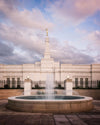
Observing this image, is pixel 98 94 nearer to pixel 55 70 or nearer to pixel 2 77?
pixel 55 70

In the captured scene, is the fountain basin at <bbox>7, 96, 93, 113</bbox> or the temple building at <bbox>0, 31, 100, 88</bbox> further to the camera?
the temple building at <bbox>0, 31, 100, 88</bbox>

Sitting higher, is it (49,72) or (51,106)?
(49,72)

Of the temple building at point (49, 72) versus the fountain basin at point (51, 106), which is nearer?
the fountain basin at point (51, 106)

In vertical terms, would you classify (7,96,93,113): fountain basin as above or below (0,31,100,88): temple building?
below

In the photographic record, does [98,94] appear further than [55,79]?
No

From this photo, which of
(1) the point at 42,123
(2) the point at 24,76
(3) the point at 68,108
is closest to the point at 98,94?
(3) the point at 68,108

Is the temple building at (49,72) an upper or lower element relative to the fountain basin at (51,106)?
upper

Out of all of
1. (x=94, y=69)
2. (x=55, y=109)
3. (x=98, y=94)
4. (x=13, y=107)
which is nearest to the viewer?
(x=55, y=109)

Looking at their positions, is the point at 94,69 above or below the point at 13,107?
above

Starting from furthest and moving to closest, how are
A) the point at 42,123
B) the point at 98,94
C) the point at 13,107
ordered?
the point at 98,94, the point at 13,107, the point at 42,123

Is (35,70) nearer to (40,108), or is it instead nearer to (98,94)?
(98,94)

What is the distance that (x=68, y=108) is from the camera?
35.3 feet

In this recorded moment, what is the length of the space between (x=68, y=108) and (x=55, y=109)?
88cm

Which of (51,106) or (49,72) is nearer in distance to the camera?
(51,106)
